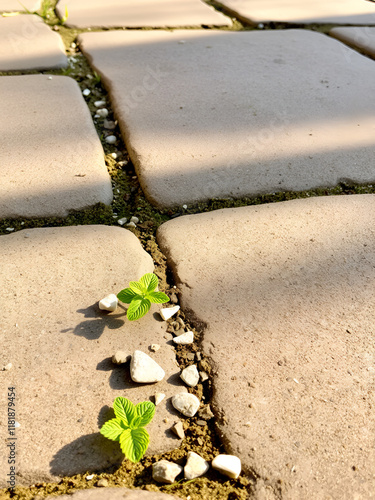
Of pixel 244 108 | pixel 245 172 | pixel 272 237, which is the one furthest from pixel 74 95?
pixel 272 237

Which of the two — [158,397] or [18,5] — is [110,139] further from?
[18,5]

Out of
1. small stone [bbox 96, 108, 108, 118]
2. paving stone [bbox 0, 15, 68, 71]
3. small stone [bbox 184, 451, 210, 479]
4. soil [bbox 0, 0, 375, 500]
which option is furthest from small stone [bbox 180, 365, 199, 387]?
paving stone [bbox 0, 15, 68, 71]

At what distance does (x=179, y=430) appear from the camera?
0.70m

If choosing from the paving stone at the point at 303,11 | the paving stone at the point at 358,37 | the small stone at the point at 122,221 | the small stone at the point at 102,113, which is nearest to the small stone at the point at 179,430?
the small stone at the point at 122,221

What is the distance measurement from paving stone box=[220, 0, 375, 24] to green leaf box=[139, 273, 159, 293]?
A: 155cm

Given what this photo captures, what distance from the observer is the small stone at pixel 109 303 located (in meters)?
0.84

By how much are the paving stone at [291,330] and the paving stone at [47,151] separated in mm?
239

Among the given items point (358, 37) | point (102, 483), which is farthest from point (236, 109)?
point (102, 483)

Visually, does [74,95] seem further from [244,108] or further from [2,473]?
[2,473]

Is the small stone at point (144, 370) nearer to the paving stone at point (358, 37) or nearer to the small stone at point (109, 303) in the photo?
the small stone at point (109, 303)

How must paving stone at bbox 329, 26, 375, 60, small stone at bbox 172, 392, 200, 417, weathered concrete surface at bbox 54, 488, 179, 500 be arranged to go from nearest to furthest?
weathered concrete surface at bbox 54, 488, 179, 500 < small stone at bbox 172, 392, 200, 417 < paving stone at bbox 329, 26, 375, 60

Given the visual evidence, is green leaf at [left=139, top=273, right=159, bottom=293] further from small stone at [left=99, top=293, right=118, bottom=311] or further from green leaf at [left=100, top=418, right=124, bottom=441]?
green leaf at [left=100, top=418, right=124, bottom=441]

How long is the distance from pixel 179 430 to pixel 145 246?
0.42 meters

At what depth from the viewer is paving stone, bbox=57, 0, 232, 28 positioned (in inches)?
76.2
